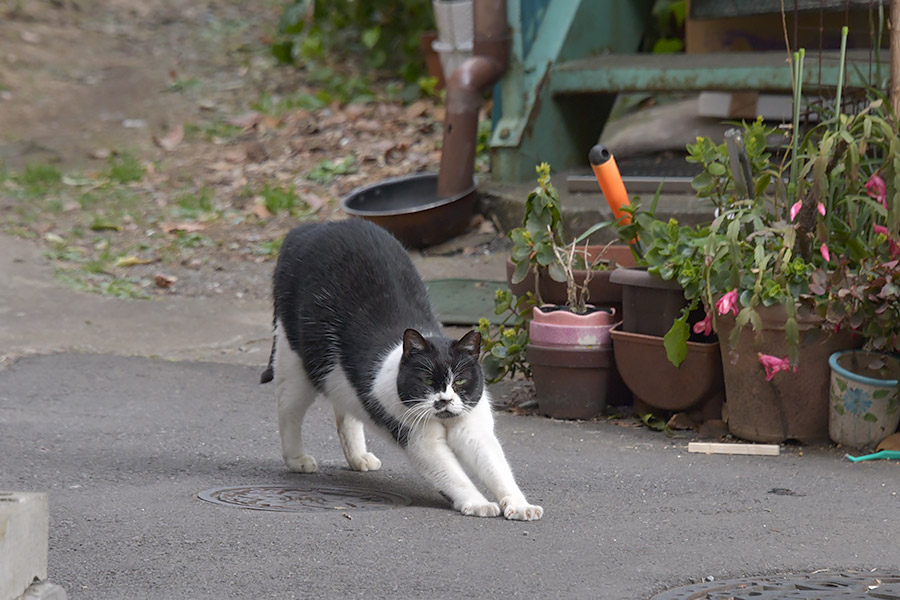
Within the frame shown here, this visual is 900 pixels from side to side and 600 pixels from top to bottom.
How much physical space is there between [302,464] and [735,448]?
1547 mm

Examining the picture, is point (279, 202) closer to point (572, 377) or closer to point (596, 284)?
point (596, 284)

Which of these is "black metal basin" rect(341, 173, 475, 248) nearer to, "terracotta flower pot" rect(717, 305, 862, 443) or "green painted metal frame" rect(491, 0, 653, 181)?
"green painted metal frame" rect(491, 0, 653, 181)

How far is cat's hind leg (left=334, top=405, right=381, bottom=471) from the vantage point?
4016mm

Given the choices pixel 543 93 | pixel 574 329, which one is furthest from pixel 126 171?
pixel 574 329

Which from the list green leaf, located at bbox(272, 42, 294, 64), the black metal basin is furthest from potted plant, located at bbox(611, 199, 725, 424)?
green leaf, located at bbox(272, 42, 294, 64)

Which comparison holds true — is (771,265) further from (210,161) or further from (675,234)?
(210,161)

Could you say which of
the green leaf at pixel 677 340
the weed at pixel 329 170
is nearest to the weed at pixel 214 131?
the weed at pixel 329 170

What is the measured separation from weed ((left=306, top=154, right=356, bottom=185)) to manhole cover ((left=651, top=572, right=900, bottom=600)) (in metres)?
6.17

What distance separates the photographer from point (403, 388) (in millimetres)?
3479

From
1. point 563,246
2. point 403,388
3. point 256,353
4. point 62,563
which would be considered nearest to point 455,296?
point 256,353

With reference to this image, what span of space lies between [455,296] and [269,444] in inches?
84.8

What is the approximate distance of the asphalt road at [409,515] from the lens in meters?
2.83

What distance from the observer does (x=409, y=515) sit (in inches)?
133

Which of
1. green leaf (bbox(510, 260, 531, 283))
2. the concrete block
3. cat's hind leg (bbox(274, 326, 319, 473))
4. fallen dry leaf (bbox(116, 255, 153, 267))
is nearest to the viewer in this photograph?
the concrete block
